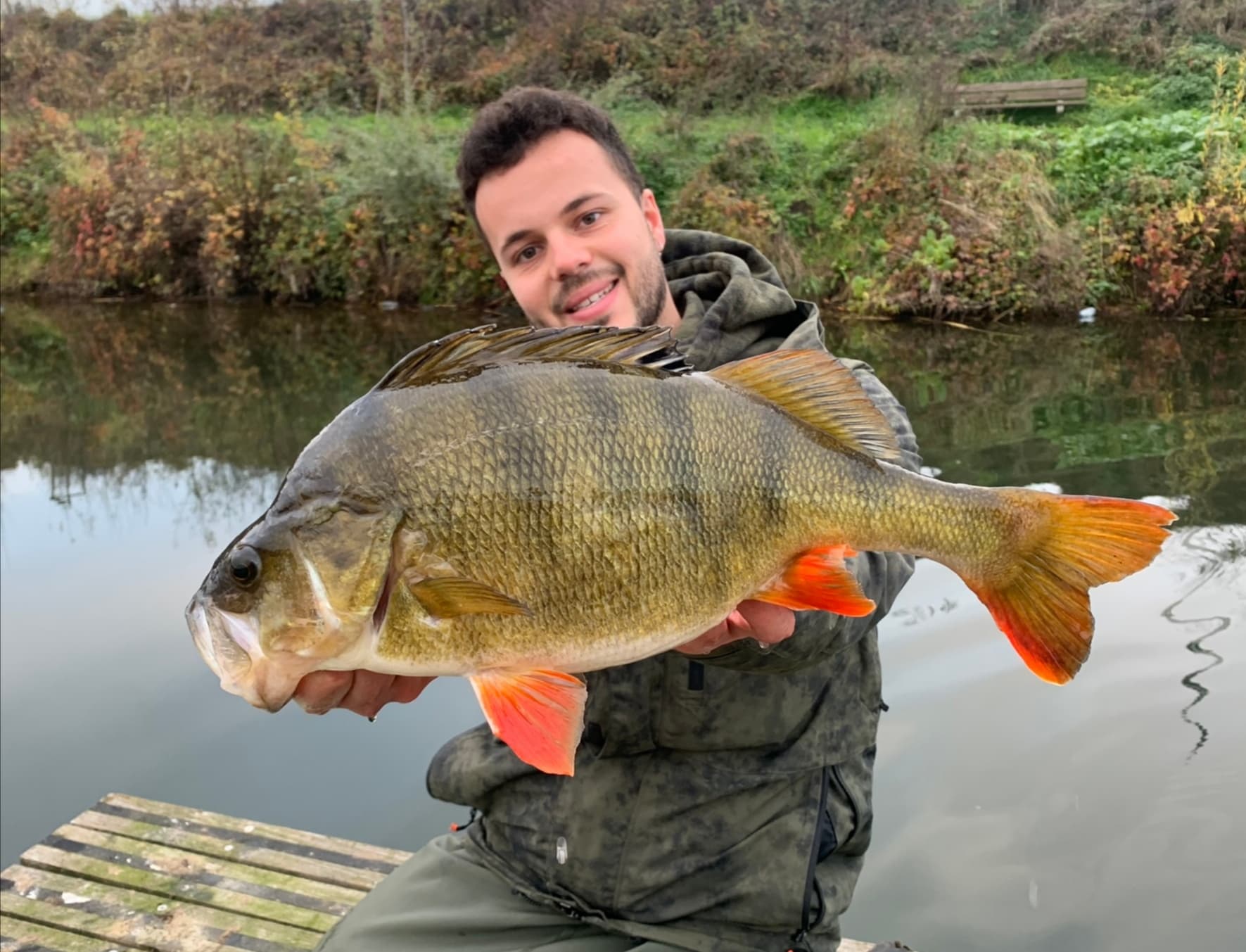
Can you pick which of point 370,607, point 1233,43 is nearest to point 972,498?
point 370,607

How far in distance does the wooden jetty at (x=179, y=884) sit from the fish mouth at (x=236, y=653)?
1.69 m

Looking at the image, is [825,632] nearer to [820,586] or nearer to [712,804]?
[820,586]

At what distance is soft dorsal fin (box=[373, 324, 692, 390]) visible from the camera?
1.46m

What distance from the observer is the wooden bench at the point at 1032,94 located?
1377 cm

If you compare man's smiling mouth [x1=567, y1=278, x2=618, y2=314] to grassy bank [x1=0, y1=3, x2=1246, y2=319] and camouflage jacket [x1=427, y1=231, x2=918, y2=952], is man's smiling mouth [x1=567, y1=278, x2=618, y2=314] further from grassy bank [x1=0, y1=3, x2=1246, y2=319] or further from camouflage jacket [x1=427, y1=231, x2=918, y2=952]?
grassy bank [x1=0, y1=3, x2=1246, y2=319]

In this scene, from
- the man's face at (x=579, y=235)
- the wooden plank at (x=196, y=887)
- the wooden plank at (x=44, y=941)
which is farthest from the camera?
the wooden plank at (x=196, y=887)

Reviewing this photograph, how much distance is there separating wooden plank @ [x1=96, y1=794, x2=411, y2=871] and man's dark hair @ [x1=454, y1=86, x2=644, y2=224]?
6.87 ft

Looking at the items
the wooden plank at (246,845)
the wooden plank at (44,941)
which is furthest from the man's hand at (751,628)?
the wooden plank at (44,941)

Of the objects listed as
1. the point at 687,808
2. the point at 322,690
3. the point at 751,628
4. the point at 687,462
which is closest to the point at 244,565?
the point at 322,690

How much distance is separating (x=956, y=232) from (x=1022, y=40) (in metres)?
7.71

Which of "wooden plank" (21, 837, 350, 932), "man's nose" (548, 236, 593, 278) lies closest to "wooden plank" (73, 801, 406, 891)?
"wooden plank" (21, 837, 350, 932)

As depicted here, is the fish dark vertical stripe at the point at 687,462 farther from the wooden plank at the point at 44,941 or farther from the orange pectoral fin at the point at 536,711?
the wooden plank at the point at 44,941

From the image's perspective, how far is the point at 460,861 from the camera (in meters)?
2.21

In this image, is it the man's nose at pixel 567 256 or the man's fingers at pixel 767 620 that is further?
the man's nose at pixel 567 256
